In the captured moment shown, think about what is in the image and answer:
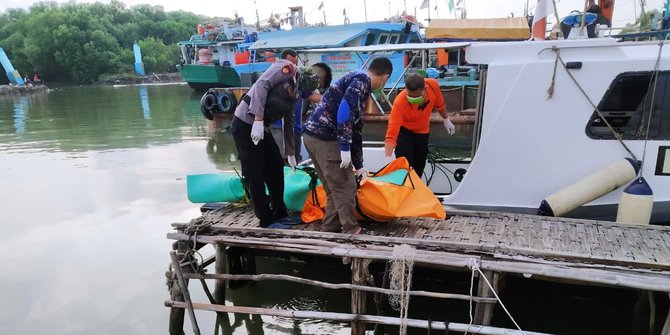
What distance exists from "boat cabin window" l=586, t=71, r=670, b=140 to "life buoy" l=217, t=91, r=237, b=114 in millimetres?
10980

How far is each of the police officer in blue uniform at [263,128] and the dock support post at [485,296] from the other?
183 cm

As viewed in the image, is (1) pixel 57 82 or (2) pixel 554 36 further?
(1) pixel 57 82

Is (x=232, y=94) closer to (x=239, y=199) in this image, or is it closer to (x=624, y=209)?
(x=239, y=199)

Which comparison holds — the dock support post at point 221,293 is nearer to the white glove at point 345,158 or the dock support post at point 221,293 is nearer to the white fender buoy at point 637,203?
the white glove at point 345,158

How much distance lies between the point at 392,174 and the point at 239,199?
165 centimetres

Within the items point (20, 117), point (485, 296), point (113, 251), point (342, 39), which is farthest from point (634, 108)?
point (20, 117)

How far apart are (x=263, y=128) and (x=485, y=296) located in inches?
87.3

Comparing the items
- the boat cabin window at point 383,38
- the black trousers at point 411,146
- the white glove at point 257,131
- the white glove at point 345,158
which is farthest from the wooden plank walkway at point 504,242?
the boat cabin window at point 383,38

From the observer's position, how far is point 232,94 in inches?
542

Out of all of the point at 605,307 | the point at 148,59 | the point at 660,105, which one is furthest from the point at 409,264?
the point at 148,59

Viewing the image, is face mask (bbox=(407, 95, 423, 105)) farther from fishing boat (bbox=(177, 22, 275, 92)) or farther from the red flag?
fishing boat (bbox=(177, 22, 275, 92))

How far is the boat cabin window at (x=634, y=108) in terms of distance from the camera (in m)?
4.02

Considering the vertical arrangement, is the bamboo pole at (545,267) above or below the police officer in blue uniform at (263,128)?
below

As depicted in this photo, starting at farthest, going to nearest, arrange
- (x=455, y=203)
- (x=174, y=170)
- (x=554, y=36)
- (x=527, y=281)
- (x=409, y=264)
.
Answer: (x=174, y=170)
(x=554, y=36)
(x=455, y=203)
(x=527, y=281)
(x=409, y=264)
